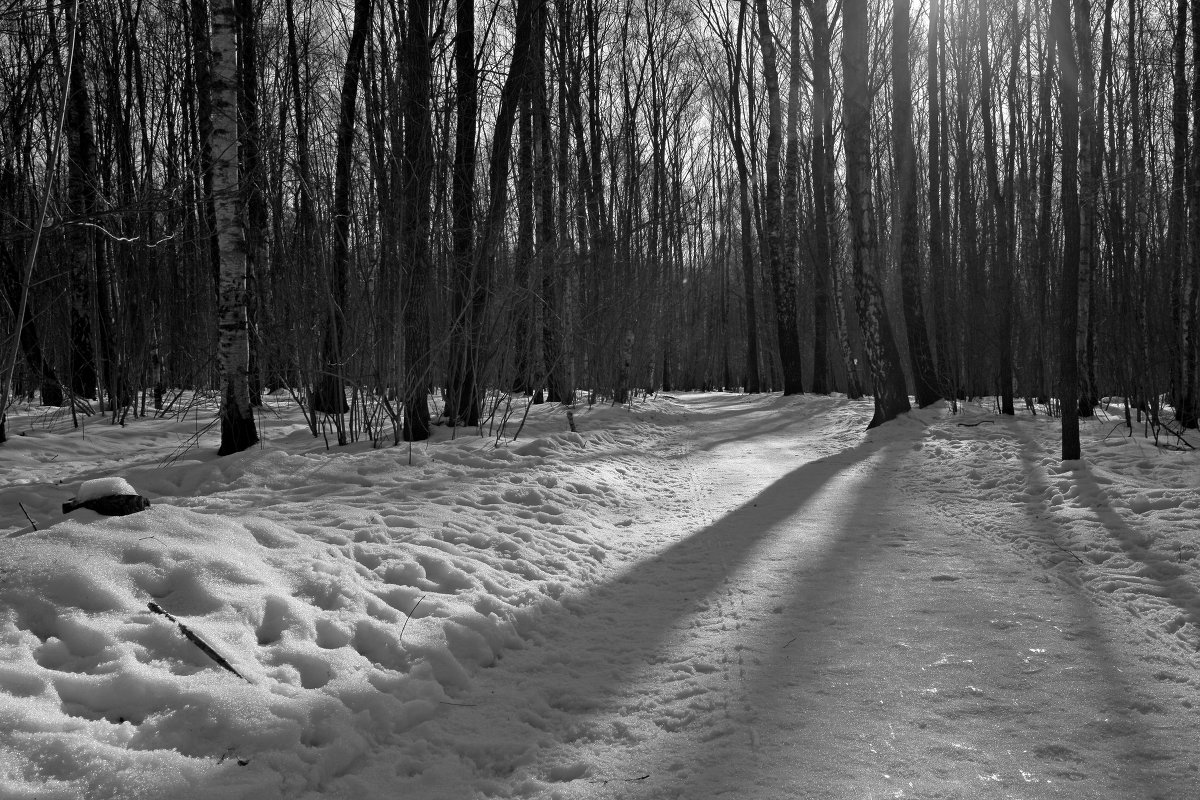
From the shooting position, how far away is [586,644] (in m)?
3.16

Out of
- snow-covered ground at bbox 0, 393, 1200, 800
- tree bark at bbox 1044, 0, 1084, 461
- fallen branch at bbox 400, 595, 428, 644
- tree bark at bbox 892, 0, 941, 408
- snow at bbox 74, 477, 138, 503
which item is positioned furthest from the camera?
tree bark at bbox 892, 0, 941, 408

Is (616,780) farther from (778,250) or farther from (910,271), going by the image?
(778,250)

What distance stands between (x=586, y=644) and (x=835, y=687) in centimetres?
112

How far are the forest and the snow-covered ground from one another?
123 cm

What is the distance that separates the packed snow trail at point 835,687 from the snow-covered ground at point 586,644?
1 cm

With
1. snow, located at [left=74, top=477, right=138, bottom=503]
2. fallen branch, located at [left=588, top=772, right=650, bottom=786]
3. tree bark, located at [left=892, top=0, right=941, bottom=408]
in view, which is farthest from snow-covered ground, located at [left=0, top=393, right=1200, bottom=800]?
tree bark, located at [left=892, top=0, right=941, bottom=408]

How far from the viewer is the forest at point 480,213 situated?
257 inches

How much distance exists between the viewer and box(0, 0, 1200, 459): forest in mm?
6531

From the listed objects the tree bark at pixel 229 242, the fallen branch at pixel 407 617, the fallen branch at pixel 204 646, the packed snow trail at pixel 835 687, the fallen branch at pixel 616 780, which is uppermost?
the tree bark at pixel 229 242

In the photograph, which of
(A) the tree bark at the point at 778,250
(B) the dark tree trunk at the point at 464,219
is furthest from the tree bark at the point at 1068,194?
(A) the tree bark at the point at 778,250

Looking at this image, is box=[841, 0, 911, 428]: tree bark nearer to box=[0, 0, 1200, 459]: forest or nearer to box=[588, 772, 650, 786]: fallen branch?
box=[0, 0, 1200, 459]: forest

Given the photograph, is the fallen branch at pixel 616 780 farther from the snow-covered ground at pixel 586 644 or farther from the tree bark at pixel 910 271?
the tree bark at pixel 910 271

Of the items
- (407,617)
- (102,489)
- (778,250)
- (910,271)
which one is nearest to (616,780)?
(407,617)

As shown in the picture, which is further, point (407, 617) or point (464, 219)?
point (464, 219)
